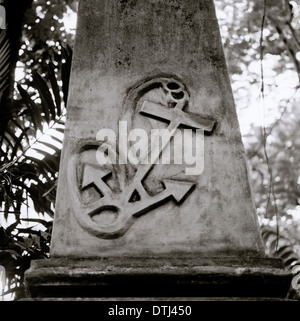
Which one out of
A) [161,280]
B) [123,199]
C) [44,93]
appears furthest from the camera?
[44,93]

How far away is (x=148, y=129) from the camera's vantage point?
2223mm

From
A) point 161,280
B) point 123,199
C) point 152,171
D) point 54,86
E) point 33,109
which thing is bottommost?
point 161,280

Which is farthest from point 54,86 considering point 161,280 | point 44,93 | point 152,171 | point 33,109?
point 161,280

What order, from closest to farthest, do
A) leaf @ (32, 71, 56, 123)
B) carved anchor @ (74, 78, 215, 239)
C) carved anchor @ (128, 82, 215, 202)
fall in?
1. carved anchor @ (74, 78, 215, 239)
2. carved anchor @ (128, 82, 215, 202)
3. leaf @ (32, 71, 56, 123)

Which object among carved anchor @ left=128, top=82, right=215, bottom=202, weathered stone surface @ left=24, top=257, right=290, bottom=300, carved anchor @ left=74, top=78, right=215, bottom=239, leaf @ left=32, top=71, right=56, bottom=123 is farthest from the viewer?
leaf @ left=32, top=71, right=56, bottom=123

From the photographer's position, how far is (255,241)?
2008 mm

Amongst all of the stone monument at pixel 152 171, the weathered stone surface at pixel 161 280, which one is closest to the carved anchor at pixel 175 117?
the stone monument at pixel 152 171

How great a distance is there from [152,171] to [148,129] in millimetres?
205

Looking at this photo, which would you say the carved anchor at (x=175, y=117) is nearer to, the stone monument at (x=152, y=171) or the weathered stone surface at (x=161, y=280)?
the stone monument at (x=152, y=171)

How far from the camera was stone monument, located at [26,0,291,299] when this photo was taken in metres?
1.83

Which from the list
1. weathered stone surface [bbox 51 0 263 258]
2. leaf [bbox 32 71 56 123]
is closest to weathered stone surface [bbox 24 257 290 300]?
weathered stone surface [bbox 51 0 263 258]

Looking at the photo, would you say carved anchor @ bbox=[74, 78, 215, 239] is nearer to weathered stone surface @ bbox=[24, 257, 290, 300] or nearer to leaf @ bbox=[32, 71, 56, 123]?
weathered stone surface @ bbox=[24, 257, 290, 300]

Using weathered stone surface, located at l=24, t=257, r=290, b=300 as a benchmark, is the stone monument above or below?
above

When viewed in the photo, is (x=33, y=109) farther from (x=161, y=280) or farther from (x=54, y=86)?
(x=161, y=280)
